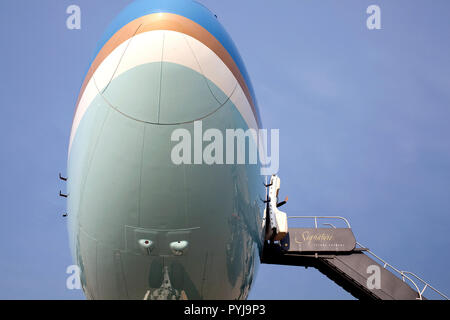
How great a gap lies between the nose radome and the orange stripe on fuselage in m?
0.12

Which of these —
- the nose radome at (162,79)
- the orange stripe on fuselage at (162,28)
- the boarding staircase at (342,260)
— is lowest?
the boarding staircase at (342,260)

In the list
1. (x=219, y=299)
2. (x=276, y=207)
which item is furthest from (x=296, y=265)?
(x=219, y=299)

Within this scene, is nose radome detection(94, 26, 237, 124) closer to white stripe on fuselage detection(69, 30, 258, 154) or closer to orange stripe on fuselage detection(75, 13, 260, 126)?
white stripe on fuselage detection(69, 30, 258, 154)

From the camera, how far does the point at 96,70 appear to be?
7125mm

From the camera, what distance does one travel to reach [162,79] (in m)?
6.49

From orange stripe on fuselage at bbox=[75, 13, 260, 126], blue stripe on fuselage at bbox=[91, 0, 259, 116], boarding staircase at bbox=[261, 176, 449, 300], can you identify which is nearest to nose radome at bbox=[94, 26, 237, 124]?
orange stripe on fuselage at bbox=[75, 13, 260, 126]

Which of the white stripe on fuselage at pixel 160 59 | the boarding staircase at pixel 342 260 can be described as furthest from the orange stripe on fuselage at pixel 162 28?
the boarding staircase at pixel 342 260

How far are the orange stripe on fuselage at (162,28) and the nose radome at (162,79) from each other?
0.12 m

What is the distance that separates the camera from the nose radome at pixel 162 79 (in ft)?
21.1

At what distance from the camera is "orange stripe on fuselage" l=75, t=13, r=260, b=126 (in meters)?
6.98

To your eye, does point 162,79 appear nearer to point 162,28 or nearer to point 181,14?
point 162,28

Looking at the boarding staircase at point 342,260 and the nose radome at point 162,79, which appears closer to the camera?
the nose radome at point 162,79

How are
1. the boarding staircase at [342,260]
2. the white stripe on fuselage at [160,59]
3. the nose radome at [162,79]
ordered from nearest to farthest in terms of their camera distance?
the nose radome at [162,79] < the white stripe on fuselage at [160,59] < the boarding staircase at [342,260]

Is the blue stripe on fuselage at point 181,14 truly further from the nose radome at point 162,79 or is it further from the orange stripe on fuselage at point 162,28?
the nose radome at point 162,79
